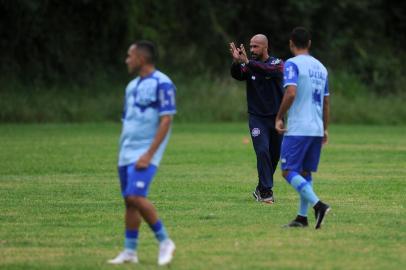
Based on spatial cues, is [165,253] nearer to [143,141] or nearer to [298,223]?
[143,141]

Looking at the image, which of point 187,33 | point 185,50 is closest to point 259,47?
point 185,50

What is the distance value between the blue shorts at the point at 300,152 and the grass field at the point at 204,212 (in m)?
0.70

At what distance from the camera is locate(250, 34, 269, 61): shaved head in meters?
13.8

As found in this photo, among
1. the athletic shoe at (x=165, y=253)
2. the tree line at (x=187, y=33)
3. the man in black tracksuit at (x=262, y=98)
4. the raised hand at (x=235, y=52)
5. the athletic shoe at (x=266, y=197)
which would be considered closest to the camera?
the athletic shoe at (x=165, y=253)

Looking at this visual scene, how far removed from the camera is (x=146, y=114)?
8938 mm

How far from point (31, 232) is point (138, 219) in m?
2.24

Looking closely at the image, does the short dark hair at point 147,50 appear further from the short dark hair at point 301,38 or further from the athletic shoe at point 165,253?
the short dark hair at point 301,38

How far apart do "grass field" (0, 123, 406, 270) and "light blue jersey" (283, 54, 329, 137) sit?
3.63ft

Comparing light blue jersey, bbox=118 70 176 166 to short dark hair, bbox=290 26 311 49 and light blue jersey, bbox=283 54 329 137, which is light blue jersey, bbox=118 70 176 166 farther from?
short dark hair, bbox=290 26 311 49

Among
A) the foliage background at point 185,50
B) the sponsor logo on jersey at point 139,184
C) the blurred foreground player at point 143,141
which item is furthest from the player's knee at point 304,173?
the foliage background at point 185,50

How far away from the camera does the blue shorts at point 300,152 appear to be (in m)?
10.9

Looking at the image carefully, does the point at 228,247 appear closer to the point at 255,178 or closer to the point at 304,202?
the point at 304,202

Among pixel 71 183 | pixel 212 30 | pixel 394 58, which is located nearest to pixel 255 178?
pixel 71 183

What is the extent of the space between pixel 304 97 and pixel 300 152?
0.61 meters
